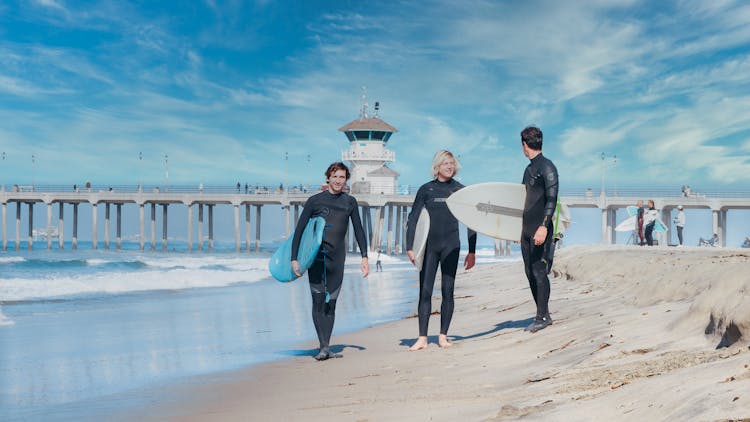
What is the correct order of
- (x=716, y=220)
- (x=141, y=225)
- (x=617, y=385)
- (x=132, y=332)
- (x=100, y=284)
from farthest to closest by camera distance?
(x=141, y=225) → (x=716, y=220) → (x=100, y=284) → (x=132, y=332) → (x=617, y=385)

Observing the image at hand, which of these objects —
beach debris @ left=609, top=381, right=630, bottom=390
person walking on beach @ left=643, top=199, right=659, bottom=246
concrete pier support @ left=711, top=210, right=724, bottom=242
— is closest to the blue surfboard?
beach debris @ left=609, top=381, right=630, bottom=390

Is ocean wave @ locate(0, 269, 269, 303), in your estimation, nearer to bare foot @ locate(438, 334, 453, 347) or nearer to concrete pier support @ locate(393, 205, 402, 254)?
bare foot @ locate(438, 334, 453, 347)

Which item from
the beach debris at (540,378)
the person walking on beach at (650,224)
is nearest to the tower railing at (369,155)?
the person walking on beach at (650,224)

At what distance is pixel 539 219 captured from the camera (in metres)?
6.68

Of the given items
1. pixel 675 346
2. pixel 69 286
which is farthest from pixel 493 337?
pixel 69 286

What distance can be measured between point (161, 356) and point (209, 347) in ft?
2.30

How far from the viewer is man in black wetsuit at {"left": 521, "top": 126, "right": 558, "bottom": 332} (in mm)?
6598

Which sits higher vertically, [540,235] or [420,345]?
[540,235]

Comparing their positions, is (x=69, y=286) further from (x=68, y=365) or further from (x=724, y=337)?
(x=724, y=337)

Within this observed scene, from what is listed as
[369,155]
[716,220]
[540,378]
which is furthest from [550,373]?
[369,155]

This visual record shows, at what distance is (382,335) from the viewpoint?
8.70 metres

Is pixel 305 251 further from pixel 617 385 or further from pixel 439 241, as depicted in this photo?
pixel 617 385

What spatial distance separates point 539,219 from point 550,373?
2.36 meters

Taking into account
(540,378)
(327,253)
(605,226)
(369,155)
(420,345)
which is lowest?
(420,345)
